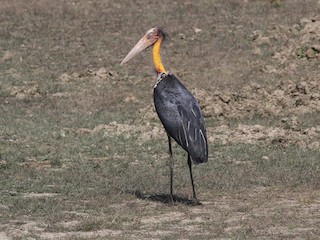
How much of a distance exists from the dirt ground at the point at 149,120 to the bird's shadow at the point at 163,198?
0.07ft

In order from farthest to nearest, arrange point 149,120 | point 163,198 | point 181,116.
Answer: point 149,120 < point 163,198 < point 181,116

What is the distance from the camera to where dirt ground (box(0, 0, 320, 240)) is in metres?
9.20

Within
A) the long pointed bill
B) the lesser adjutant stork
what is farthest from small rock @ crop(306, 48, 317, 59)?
the lesser adjutant stork

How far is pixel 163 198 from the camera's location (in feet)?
33.5

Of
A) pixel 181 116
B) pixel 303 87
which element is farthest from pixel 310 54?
pixel 181 116

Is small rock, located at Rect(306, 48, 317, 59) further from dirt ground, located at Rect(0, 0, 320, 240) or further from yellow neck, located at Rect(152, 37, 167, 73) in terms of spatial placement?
yellow neck, located at Rect(152, 37, 167, 73)

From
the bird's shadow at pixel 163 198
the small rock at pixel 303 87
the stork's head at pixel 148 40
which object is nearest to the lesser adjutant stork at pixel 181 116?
the bird's shadow at pixel 163 198

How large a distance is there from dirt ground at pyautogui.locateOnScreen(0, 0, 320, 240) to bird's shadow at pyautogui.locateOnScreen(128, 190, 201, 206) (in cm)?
2

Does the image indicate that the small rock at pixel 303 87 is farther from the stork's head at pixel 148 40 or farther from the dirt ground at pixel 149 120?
the stork's head at pixel 148 40

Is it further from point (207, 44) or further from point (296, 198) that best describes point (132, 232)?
point (207, 44)

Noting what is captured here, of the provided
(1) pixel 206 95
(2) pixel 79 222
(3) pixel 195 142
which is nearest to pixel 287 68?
(1) pixel 206 95

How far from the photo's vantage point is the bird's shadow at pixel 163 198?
9906 mm

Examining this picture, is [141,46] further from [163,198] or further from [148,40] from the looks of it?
[163,198]

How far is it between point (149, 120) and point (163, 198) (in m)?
5.26
